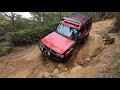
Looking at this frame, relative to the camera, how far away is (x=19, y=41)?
10.9 metres

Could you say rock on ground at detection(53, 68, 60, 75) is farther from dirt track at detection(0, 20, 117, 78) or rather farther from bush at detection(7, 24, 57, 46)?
bush at detection(7, 24, 57, 46)

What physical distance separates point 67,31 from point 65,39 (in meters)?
0.62

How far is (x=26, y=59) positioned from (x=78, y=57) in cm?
262

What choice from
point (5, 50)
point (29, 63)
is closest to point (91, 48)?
point (29, 63)

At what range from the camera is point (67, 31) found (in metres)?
9.78

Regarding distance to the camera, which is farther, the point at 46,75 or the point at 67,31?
the point at 67,31

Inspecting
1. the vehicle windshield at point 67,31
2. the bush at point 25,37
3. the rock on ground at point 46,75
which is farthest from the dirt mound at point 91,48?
the bush at point 25,37

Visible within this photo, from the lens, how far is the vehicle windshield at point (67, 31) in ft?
31.6

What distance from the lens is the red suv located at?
8578 mm

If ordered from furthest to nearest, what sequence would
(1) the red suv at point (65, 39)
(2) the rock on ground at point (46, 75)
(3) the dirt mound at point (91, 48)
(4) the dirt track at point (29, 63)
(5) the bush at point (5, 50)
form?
(3) the dirt mound at point (91, 48) < (5) the bush at point (5, 50) < (1) the red suv at point (65, 39) < (4) the dirt track at point (29, 63) < (2) the rock on ground at point (46, 75)

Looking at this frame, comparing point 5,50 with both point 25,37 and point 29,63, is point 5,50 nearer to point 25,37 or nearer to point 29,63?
point 25,37

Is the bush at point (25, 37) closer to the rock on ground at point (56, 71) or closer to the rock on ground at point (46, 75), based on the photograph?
the rock on ground at point (56, 71)
